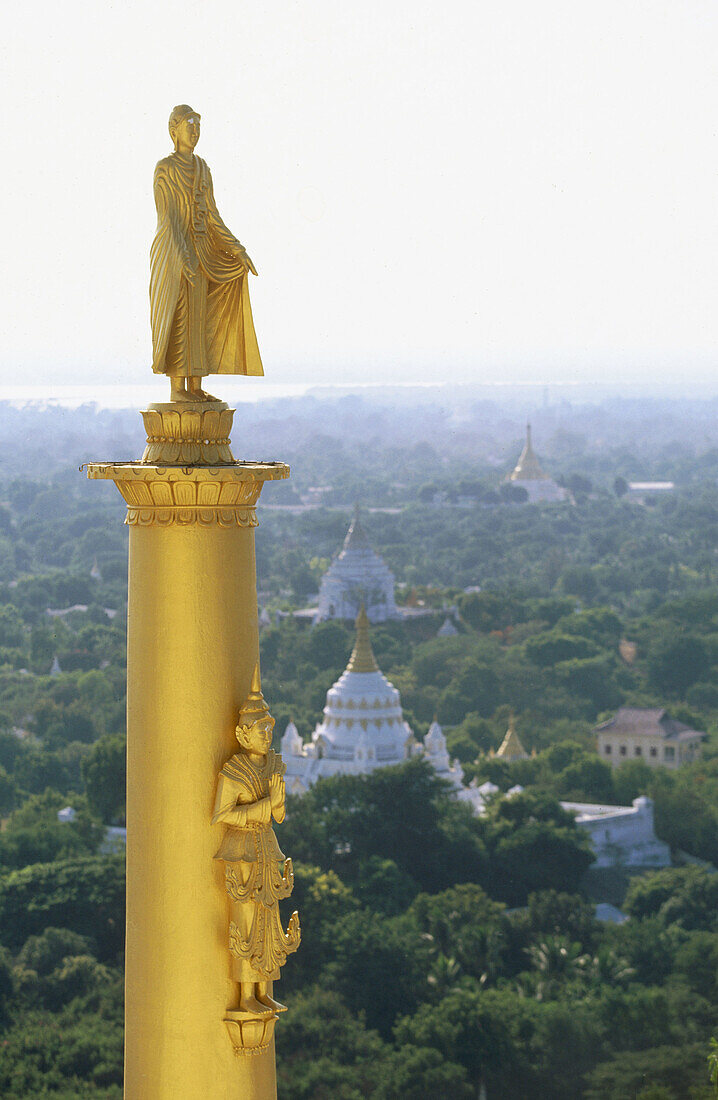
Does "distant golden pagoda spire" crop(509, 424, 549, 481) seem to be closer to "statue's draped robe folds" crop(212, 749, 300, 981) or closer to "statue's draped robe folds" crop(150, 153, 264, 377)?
"statue's draped robe folds" crop(150, 153, 264, 377)

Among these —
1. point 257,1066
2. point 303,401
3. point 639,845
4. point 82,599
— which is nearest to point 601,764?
point 639,845

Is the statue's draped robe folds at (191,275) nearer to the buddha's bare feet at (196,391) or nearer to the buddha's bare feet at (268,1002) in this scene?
the buddha's bare feet at (196,391)

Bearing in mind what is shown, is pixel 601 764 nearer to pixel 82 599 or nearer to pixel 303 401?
pixel 82 599

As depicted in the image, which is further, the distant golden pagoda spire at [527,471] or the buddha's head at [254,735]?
the distant golden pagoda spire at [527,471]

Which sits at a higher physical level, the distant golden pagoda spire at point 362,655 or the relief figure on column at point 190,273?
the distant golden pagoda spire at point 362,655

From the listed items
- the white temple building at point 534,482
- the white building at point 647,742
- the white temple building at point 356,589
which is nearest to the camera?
the white building at point 647,742

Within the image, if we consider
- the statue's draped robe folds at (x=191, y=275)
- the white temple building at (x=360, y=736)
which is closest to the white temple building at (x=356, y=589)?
the white temple building at (x=360, y=736)

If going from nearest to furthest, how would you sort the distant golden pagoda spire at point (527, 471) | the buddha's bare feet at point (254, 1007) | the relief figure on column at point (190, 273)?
the buddha's bare feet at point (254, 1007) → the relief figure on column at point (190, 273) → the distant golden pagoda spire at point (527, 471)
